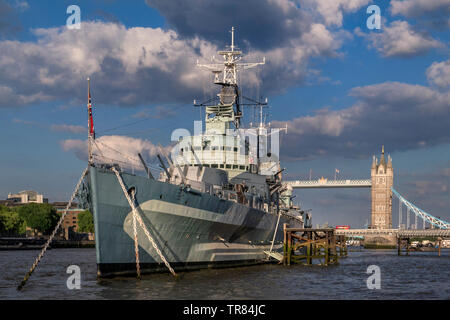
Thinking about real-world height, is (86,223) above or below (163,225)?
below

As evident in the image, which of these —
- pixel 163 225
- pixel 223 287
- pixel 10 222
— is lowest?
pixel 10 222

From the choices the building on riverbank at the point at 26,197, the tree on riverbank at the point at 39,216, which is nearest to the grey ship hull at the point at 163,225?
the tree on riverbank at the point at 39,216

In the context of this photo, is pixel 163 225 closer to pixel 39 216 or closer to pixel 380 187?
pixel 39 216

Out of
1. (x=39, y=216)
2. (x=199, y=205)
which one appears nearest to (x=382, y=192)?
(x=39, y=216)

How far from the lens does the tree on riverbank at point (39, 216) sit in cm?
9775

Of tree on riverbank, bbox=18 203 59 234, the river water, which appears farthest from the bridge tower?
the river water

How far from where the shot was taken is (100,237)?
973 inches

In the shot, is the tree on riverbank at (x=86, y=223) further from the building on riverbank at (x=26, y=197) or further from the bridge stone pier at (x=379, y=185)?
the bridge stone pier at (x=379, y=185)

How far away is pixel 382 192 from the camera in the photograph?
185375 millimetres

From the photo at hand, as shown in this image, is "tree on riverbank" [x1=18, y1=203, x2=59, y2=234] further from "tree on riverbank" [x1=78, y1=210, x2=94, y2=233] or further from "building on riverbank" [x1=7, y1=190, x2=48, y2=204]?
"building on riverbank" [x1=7, y1=190, x2=48, y2=204]

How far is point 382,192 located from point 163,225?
553 ft

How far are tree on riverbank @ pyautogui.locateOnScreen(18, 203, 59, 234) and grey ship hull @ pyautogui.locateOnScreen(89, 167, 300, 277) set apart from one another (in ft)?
235

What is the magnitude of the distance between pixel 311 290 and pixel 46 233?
92.0m
